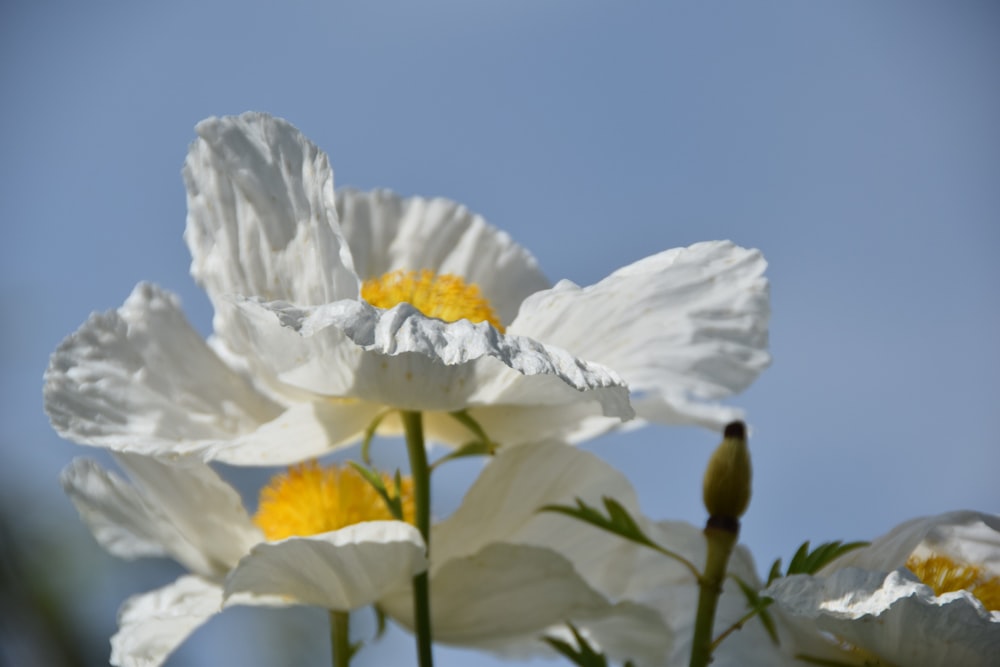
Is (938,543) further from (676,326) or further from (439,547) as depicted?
(439,547)

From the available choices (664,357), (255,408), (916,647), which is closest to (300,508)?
(255,408)

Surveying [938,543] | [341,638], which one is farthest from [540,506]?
[938,543]

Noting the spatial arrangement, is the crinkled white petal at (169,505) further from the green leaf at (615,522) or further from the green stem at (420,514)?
the green leaf at (615,522)

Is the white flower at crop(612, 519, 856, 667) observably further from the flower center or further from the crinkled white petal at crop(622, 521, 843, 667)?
the flower center

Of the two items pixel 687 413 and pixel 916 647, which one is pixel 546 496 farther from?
pixel 916 647

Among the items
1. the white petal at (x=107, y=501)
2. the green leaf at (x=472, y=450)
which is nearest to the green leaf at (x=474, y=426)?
the green leaf at (x=472, y=450)
